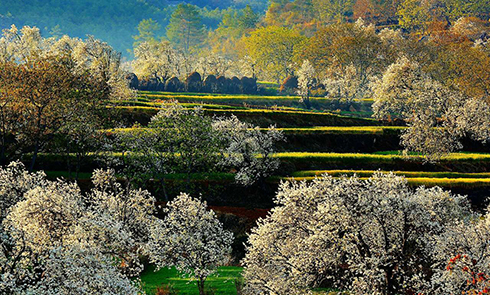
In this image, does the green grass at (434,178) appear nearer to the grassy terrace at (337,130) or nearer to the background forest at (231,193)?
the background forest at (231,193)

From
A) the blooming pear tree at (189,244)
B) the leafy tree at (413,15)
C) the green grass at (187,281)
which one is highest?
the leafy tree at (413,15)

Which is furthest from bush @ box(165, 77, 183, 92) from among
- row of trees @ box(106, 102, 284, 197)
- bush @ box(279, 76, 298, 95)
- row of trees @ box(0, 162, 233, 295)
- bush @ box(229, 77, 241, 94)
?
row of trees @ box(0, 162, 233, 295)

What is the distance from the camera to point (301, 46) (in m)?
→ 170

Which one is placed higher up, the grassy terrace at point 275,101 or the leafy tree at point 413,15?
the leafy tree at point 413,15

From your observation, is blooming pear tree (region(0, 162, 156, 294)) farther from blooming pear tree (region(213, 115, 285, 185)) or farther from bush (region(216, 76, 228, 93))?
bush (region(216, 76, 228, 93))

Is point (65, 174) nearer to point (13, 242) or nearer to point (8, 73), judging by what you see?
point (8, 73)

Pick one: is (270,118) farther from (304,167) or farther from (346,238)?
(346,238)

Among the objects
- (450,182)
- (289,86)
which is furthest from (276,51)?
(450,182)

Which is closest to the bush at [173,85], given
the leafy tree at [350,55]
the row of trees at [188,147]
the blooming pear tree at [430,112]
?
the leafy tree at [350,55]

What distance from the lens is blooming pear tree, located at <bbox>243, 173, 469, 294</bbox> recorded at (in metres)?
29.9

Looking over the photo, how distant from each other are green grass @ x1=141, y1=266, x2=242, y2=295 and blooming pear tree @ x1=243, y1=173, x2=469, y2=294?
416cm

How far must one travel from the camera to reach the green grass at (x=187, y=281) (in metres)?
36.9

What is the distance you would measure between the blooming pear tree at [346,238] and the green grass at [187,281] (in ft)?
13.7

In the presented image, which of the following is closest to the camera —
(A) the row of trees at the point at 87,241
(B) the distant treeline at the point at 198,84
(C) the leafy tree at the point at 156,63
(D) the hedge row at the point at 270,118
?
(A) the row of trees at the point at 87,241
